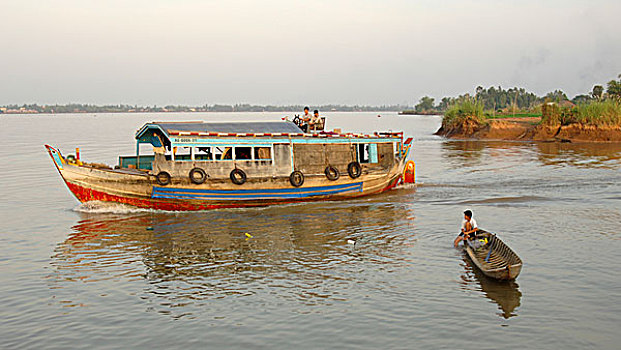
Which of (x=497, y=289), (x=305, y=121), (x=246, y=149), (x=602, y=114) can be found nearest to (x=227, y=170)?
(x=246, y=149)

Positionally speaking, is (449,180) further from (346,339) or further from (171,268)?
(346,339)

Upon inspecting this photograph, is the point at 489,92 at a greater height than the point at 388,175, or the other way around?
the point at 489,92

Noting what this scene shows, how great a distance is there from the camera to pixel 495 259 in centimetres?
1338

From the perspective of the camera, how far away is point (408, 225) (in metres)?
19.1

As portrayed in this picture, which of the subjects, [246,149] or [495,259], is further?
[246,149]

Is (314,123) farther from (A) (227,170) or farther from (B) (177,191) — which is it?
(B) (177,191)

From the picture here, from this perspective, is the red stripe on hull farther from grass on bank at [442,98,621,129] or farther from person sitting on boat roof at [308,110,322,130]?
grass on bank at [442,98,621,129]

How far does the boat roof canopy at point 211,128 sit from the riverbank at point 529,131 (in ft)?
118

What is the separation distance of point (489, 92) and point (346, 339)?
180705 mm

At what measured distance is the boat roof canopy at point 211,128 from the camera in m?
19.9

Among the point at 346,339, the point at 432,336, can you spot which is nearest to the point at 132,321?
the point at 346,339

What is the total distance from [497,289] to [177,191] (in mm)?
11804

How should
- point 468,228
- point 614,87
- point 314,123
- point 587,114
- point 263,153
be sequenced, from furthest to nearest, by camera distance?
point 614,87 < point 587,114 < point 314,123 < point 263,153 < point 468,228

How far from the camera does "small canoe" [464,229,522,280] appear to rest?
1245 cm
